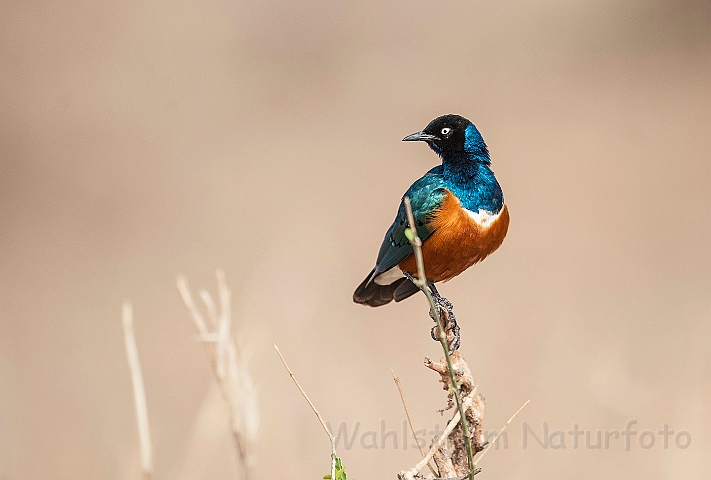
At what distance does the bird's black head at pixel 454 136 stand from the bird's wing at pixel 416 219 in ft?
0.43

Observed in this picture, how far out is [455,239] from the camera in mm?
3465

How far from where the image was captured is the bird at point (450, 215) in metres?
3.49

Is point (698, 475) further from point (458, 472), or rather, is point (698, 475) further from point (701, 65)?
point (701, 65)

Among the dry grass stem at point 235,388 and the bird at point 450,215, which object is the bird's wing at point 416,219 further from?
the dry grass stem at point 235,388

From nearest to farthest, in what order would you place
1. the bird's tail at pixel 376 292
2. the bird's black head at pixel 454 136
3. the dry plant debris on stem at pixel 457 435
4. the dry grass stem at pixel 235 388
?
the dry grass stem at pixel 235 388 < the dry plant debris on stem at pixel 457 435 < the bird's black head at pixel 454 136 < the bird's tail at pixel 376 292

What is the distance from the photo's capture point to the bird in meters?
3.49

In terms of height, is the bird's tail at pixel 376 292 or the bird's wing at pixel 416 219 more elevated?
the bird's wing at pixel 416 219

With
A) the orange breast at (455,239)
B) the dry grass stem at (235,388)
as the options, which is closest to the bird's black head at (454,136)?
the orange breast at (455,239)

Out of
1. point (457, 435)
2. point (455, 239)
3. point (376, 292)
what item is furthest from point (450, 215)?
point (457, 435)

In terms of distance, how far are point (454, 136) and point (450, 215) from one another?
0.37 m

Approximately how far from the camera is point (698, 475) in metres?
3.84

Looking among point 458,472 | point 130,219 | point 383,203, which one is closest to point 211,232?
point 130,219

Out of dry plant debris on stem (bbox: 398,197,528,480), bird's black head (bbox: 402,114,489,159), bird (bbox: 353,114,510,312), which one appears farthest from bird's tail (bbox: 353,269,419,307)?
dry plant debris on stem (bbox: 398,197,528,480)

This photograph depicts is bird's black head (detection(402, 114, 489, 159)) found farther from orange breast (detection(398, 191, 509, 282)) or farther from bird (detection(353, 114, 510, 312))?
orange breast (detection(398, 191, 509, 282))
